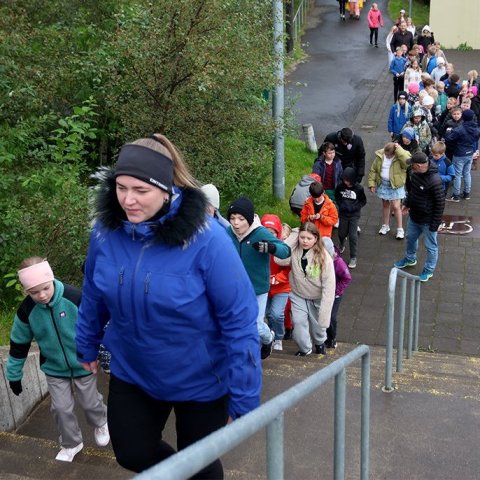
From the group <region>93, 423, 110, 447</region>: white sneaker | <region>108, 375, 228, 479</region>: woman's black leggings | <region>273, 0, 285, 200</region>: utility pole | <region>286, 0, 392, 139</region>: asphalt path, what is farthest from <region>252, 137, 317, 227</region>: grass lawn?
<region>108, 375, 228, 479</region>: woman's black leggings

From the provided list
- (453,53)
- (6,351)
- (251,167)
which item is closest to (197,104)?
(251,167)

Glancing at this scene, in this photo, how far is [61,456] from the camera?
4516 mm

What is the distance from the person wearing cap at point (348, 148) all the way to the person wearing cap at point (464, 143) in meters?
2.10

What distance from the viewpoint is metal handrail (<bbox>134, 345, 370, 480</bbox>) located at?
1633mm

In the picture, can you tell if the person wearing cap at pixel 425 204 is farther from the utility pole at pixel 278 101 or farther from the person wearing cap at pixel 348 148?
the utility pole at pixel 278 101

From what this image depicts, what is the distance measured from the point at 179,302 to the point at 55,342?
5.81ft

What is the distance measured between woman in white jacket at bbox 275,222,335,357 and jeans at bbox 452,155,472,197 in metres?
6.18

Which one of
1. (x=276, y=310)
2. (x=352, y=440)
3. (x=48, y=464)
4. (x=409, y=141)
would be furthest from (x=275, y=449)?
(x=409, y=141)

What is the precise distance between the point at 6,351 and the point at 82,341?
2.14m

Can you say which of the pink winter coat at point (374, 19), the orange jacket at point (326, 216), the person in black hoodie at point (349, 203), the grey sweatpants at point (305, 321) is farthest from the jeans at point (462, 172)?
the pink winter coat at point (374, 19)

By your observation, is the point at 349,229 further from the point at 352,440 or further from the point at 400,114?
the point at 352,440

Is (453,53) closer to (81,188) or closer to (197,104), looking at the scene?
(197,104)

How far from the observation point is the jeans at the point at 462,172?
40.3 ft

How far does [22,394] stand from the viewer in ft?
17.4
